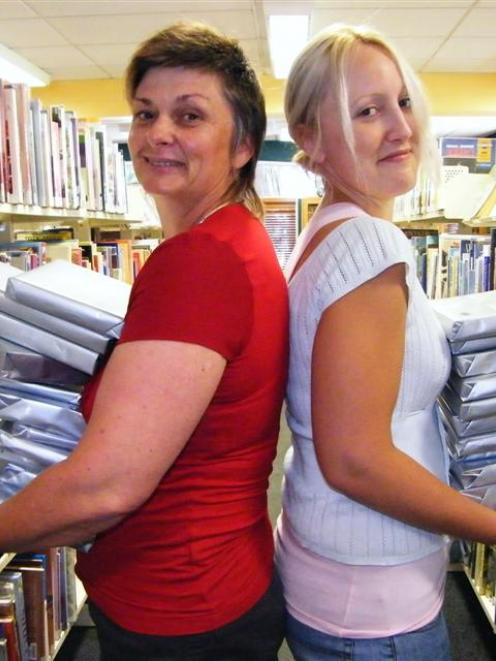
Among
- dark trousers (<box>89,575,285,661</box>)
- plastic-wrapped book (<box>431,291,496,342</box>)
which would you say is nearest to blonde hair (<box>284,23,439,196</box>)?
plastic-wrapped book (<box>431,291,496,342</box>)

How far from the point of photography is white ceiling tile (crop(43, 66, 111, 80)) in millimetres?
5582

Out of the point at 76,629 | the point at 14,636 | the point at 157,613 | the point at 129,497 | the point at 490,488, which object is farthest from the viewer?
the point at 76,629

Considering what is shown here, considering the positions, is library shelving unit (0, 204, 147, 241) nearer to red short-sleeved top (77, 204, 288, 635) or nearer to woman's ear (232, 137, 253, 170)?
woman's ear (232, 137, 253, 170)

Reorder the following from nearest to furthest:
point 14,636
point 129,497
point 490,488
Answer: point 129,497
point 490,488
point 14,636

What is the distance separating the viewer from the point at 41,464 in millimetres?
820

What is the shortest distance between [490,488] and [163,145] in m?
0.69

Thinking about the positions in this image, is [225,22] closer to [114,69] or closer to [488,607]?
[114,69]

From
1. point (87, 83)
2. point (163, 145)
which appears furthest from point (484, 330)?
point (87, 83)

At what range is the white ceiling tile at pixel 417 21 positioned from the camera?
4.22 m

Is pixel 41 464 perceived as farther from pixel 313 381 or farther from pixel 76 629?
pixel 76 629

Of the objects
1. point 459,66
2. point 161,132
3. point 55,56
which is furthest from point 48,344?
point 459,66

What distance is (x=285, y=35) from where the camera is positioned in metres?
4.51

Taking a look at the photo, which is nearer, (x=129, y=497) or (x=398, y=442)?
(x=129, y=497)

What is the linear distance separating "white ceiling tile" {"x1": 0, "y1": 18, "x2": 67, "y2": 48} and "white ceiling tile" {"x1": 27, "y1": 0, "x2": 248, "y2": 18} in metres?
0.21
